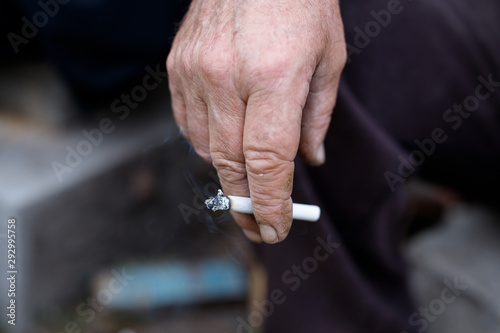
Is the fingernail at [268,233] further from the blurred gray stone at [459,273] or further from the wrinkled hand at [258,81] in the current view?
the blurred gray stone at [459,273]

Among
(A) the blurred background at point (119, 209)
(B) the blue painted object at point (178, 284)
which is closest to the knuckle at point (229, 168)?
(A) the blurred background at point (119, 209)

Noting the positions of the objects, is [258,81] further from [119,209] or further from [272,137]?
[119,209]

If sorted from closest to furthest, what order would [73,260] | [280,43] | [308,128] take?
[280,43] → [308,128] → [73,260]

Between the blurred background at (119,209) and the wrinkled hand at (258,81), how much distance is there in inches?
22.9

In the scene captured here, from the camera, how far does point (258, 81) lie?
2.23 feet

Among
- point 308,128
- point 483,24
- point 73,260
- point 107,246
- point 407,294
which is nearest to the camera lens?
point 308,128

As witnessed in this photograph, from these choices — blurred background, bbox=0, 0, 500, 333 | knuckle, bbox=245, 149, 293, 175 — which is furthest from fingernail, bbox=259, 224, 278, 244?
blurred background, bbox=0, 0, 500, 333

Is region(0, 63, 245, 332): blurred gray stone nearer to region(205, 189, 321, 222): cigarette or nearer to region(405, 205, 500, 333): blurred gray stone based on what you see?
region(205, 189, 321, 222): cigarette

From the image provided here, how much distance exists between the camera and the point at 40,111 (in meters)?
1.69

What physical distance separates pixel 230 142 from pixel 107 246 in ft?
4.14

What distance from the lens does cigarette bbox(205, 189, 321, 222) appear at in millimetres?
738

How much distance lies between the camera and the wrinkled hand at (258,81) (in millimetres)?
688

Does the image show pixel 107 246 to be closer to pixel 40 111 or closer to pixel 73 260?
pixel 73 260

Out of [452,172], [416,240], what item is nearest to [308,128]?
[452,172]
